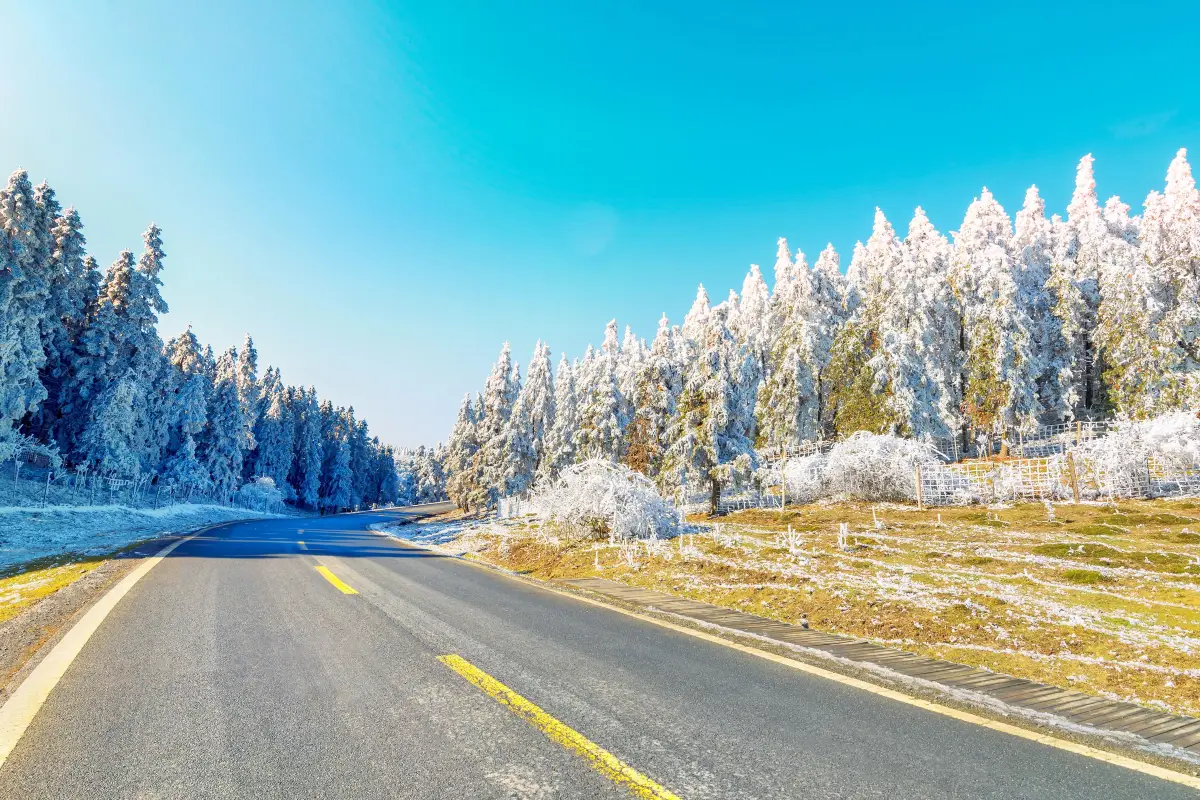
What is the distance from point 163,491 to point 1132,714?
59.1 metres

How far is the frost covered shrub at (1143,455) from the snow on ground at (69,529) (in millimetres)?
34375

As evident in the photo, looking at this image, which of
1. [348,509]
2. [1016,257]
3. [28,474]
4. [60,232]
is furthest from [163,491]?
[1016,257]

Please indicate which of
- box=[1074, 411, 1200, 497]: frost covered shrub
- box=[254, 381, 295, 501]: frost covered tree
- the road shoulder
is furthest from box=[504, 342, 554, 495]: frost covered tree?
box=[254, 381, 295, 501]: frost covered tree

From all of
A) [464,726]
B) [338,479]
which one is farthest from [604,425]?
[338,479]

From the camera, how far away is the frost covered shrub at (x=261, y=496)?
212ft

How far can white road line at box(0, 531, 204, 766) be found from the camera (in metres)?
3.96

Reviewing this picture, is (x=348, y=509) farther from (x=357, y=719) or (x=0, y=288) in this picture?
(x=357, y=719)

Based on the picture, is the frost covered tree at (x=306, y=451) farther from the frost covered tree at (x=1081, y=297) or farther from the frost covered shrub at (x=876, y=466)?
the frost covered tree at (x=1081, y=297)

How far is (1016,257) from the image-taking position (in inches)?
1678

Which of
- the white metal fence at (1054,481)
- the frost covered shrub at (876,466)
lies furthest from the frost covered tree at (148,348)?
the white metal fence at (1054,481)

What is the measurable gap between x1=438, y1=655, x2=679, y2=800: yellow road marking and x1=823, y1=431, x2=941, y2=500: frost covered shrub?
79.8 feet

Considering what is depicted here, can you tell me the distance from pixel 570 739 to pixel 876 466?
83.8 ft

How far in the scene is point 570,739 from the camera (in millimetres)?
3947

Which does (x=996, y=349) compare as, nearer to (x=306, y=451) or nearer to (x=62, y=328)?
(x=62, y=328)
